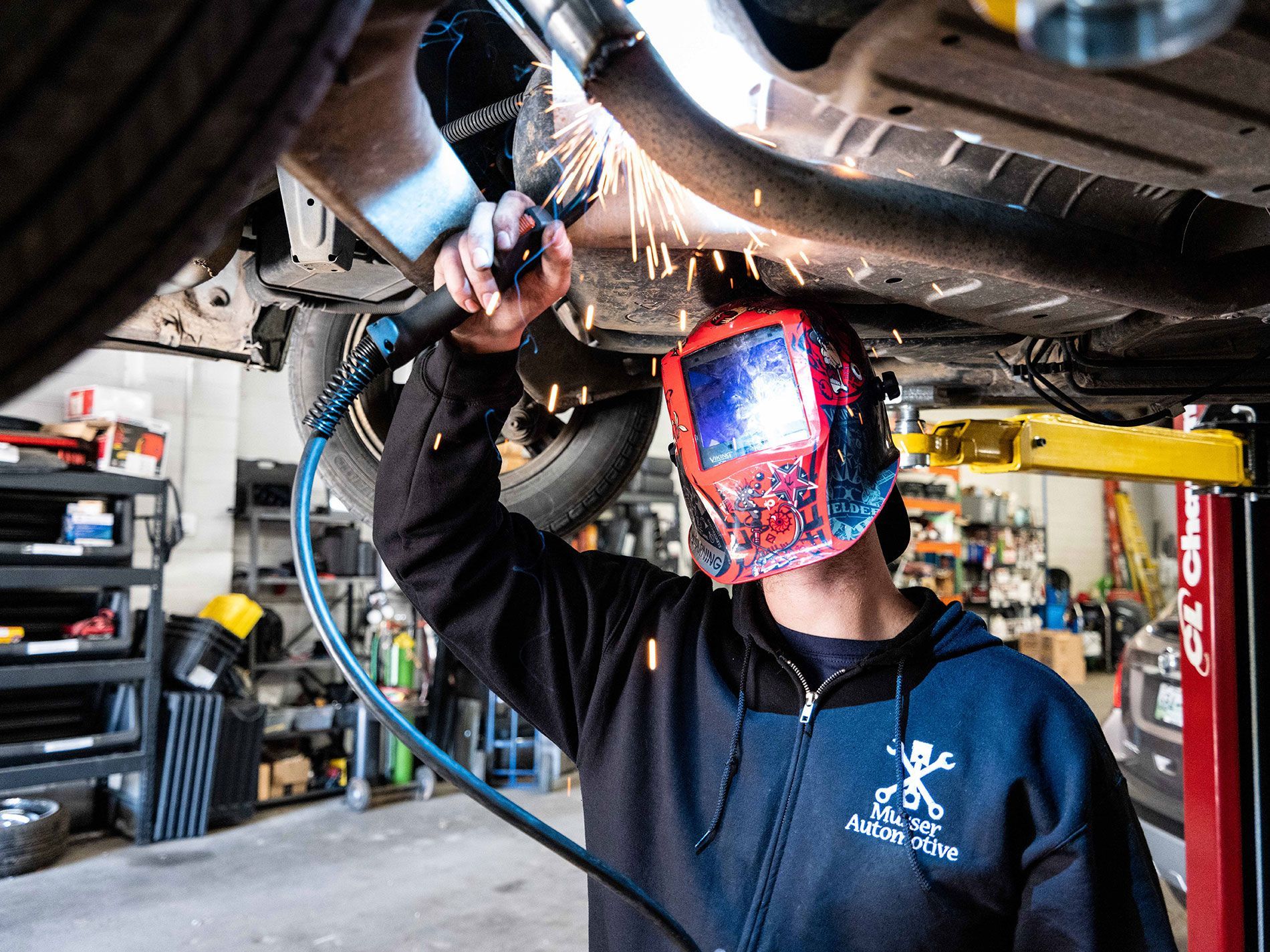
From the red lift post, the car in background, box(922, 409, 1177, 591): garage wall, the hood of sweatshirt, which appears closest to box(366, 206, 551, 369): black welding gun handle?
the hood of sweatshirt

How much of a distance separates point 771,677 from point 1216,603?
159 cm

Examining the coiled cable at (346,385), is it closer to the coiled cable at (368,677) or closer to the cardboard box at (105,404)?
the coiled cable at (368,677)

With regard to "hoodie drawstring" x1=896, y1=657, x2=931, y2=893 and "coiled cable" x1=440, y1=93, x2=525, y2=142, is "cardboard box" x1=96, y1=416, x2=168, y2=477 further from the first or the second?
"hoodie drawstring" x1=896, y1=657, x2=931, y2=893

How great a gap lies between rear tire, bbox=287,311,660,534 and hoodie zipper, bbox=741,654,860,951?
0.93 m

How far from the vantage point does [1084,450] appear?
239 centimetres

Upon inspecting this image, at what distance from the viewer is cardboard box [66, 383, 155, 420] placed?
5.11 m

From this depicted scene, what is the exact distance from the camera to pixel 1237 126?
80cm

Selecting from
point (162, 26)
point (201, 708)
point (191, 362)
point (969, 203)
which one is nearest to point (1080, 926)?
point (969, 203)

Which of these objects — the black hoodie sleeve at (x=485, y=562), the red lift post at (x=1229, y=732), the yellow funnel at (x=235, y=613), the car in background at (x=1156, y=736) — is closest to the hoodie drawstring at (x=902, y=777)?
the black hoodie sleeve at (x=485, y=562)

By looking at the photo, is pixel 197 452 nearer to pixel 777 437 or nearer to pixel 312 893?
pixel 312 893

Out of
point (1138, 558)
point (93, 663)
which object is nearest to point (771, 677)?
Result: point (93, 663)

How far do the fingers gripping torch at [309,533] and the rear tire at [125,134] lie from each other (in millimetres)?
495

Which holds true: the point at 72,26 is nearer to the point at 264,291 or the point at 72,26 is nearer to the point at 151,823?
the point at 264,291

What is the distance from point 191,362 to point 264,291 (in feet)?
16.6
